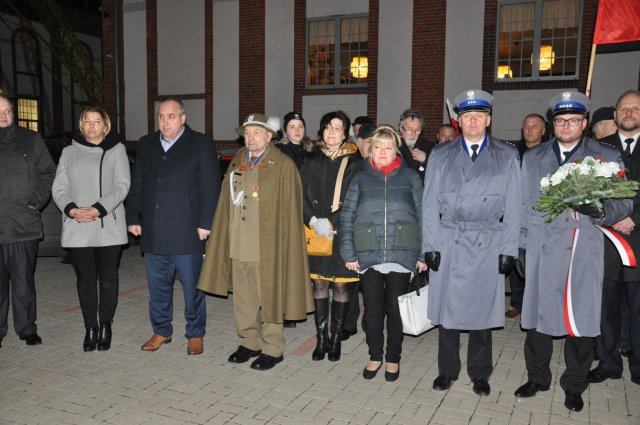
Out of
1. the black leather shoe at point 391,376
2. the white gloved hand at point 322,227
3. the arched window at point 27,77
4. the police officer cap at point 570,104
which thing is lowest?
the black leather shoe at point 391,376

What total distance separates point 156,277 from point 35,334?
4.73 ft

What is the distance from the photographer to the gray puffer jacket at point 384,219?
4.59 metres

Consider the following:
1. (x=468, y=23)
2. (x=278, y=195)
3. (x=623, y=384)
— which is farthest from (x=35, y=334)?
(x=468, y=23)

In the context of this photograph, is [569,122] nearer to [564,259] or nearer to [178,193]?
[564,259]

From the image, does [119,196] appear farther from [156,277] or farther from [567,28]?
[567,28]

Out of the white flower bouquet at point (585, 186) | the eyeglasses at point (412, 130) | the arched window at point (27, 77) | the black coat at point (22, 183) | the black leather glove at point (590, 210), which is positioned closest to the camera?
the white flower bouquet at point (585, 186)

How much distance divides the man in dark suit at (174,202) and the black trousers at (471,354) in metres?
2.28

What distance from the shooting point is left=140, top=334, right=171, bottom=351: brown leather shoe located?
5.42 m

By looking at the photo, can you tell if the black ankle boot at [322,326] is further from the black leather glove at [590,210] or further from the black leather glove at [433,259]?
the black leather glove at [590,210]

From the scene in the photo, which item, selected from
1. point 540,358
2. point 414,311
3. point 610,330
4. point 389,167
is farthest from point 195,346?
point 610,330

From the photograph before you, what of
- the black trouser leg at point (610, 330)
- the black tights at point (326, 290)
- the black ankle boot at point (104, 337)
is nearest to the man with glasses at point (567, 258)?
the black trouser leg at point (610, 330)

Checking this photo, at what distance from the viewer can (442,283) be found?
4.55 meters

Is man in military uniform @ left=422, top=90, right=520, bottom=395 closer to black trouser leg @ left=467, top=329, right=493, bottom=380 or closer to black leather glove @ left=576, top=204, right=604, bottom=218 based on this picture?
black trouser leg @ left=467, top=329, right=493, bottom=380

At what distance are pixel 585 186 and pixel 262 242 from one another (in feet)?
8.50
